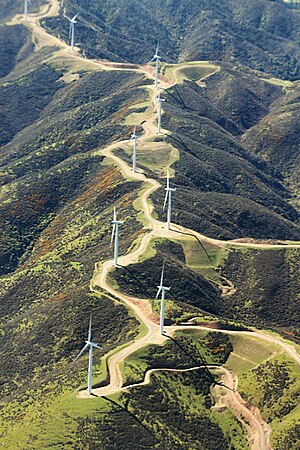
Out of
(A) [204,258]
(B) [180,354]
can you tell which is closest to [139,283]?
(A) [204,258]

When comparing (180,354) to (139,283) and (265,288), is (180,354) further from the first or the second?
(265,288)

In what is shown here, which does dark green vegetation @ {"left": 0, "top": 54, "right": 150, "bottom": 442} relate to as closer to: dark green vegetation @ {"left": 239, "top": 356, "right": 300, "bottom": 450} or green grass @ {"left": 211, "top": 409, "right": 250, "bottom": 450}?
green grass @ {"left": 211, "top": 409, "right": 250, "bottom": 450}

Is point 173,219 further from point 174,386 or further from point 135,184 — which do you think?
point 174,386

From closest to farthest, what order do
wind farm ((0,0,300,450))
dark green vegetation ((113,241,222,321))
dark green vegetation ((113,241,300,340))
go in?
wind farm ((0,0,300,450)) → dark green vegetation ((113,241,222,321)) → dark green vegetation ((113,241,300,340))

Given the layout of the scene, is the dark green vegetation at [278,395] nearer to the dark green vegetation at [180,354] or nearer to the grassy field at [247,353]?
the grassy field at [247,353]

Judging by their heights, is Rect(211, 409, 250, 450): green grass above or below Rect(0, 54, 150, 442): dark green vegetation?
above

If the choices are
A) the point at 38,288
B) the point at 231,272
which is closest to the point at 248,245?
the point at 231,272

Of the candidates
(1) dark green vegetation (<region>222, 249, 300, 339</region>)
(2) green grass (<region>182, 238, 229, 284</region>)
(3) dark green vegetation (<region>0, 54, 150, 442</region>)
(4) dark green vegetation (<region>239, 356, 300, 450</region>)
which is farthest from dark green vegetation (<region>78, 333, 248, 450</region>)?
(2) green grass (<region>182, 238, 229, 284</region>)

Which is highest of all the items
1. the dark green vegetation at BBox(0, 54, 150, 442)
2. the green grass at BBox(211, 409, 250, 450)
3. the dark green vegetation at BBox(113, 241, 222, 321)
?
the dark green vegetation at BBox(113, 241, 222, 321)
